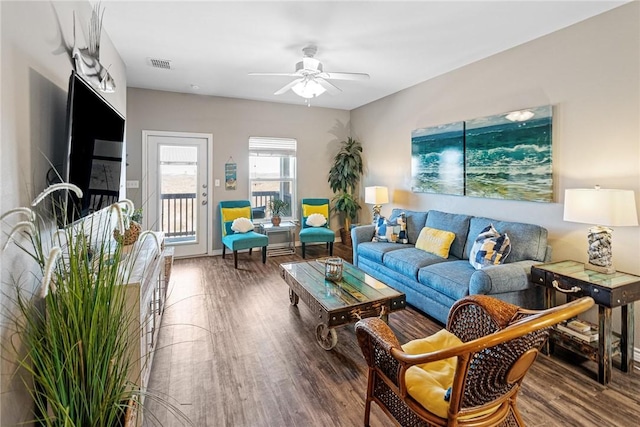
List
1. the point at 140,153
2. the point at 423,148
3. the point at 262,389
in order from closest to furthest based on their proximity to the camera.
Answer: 1. the point at 262,389
2. the point at 423,148
3. the point at 140,153

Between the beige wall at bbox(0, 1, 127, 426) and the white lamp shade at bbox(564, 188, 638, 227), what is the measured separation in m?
3.35

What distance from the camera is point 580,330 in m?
2.37

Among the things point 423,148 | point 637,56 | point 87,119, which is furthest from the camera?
point 423,148

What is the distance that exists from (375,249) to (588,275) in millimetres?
2054

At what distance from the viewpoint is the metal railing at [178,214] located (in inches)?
206

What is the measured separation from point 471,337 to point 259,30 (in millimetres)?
2965

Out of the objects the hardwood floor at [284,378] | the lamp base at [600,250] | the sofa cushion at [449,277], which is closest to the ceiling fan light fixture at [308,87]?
the sofa cushion at [449,277]

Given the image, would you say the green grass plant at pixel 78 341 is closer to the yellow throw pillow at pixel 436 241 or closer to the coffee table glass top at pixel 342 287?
the coffee table glass top at pixel 342 287

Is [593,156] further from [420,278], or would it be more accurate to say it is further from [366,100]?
[366,100]

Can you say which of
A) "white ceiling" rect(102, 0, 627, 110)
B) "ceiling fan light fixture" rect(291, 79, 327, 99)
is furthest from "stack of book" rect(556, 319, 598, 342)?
"ceiling fan light fixture" rect(291, 79, 327, 99)

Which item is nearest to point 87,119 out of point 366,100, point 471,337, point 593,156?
point 471,337

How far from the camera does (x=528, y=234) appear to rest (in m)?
2.94

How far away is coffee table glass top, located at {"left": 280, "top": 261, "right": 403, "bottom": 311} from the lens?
248cm

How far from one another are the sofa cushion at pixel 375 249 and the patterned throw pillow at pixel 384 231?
3.7 inches
